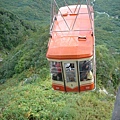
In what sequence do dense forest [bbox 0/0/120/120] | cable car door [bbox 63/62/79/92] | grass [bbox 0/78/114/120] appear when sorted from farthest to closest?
dense forest [bbox 0/0/120/120] < grass [bbox 0/78/114/120] < cable car door [bbox 63/62/79/92]

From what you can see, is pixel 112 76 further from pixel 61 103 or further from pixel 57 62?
pixel 57 62

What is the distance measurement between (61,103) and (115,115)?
254 inches

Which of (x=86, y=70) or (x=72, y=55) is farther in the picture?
(x=86, y=70)

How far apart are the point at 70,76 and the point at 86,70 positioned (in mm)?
520

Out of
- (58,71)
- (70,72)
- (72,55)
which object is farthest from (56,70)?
(72,55)

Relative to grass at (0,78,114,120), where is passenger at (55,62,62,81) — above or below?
above

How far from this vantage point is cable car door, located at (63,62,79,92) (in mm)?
9297

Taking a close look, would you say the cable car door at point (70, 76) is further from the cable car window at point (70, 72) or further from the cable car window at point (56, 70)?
the cable car window at point (56, 70)

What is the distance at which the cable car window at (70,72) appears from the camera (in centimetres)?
930

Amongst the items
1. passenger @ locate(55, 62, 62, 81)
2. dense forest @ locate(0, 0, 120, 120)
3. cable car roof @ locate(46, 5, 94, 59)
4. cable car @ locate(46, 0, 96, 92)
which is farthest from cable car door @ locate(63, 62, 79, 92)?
dense forest @ locate(0, 0, 120, 120)

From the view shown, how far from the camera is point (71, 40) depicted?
9367 mm

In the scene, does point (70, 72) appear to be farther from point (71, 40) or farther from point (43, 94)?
point (43, 94)

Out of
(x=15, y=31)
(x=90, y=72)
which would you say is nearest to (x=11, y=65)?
(x=90, y=72)

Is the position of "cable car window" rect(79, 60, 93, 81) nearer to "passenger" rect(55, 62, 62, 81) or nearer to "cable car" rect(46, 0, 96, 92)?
"cable car" rect(46, 0, 96, 92)
